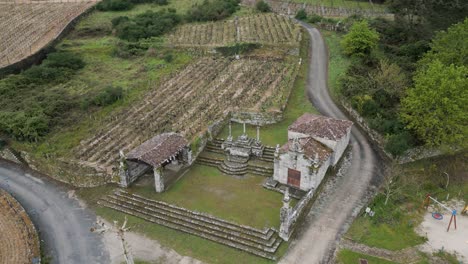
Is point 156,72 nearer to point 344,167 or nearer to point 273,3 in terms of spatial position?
point 344,167

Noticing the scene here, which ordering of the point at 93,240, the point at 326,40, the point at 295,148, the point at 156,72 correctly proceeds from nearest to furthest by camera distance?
Answer: the point at 93,240
the point at 295,148
the point at 156,72
the point at 326,40

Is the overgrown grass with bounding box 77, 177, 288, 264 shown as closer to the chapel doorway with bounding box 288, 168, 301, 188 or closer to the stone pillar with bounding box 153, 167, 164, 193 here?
the stone pillar with bounding box 153, 167, 164, 193

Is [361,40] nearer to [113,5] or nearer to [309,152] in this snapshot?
[309,152]

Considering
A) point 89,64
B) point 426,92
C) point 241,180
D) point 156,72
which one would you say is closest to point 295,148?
point 241,180

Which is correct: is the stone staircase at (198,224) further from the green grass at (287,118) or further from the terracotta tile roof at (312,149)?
the green grass at (287,118)

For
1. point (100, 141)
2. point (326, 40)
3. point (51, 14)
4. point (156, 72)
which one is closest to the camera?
point (100, 141)

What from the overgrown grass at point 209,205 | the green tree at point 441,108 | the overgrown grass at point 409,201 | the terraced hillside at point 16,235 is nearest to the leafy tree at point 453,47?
the green tree at point 441,108

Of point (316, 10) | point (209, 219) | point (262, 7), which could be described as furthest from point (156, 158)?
point (316, 10)
